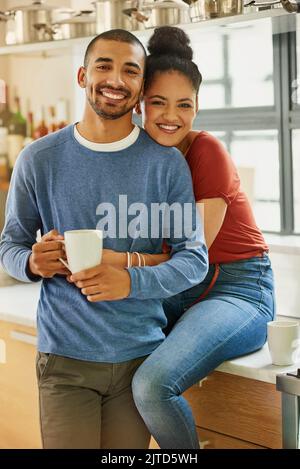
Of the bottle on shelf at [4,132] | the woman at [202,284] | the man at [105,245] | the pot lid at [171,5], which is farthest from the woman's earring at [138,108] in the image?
the bottle on shelf at [4,132]

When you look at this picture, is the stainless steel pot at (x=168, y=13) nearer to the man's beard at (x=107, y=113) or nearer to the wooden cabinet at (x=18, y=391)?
the man's beard at (x=107, y=113)

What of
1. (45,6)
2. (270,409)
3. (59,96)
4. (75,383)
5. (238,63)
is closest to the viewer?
(75,383)

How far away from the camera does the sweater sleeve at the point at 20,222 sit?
5.88 feet

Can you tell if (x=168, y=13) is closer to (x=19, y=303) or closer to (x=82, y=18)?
(x=82, y=18)

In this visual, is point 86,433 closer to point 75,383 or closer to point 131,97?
point 75,383

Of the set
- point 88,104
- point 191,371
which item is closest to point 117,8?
point 88,104

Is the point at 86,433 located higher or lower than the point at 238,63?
lower

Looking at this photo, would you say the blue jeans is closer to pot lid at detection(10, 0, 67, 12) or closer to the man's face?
the man's face

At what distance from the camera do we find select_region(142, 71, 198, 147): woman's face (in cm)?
191

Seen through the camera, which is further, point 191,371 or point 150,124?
point 150,124

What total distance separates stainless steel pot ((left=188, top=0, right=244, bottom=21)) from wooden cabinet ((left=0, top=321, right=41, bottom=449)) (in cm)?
103

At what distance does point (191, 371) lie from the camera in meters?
1.80

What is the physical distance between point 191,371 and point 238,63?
150 centimetres

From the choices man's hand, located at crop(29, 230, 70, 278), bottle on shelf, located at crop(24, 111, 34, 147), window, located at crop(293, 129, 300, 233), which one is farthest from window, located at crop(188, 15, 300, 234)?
man's hand, located at crop(29, 230, 70, 278)
